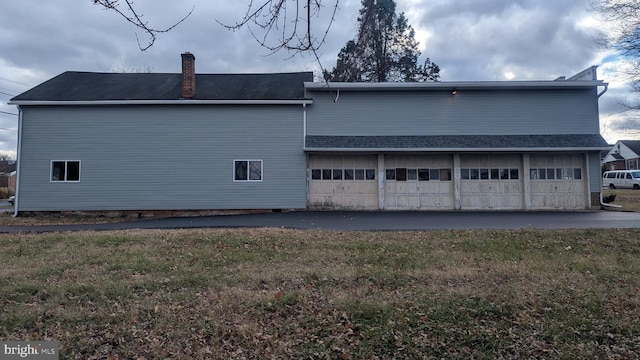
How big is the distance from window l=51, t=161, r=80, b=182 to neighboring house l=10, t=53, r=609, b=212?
1.7 inches

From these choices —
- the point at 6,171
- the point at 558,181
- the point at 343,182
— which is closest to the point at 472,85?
the point at 558,181

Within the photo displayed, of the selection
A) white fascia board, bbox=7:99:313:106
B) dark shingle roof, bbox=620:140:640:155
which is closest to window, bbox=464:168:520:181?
white fascia board, bbox=7:99:313:106

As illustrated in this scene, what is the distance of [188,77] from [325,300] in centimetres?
1561

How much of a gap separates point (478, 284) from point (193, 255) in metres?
5.17

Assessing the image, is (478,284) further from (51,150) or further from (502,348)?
(51,150)

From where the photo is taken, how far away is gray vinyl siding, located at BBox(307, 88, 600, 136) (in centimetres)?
1844

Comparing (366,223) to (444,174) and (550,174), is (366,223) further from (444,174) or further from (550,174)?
(550,174)

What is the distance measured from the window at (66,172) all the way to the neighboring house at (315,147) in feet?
0.14

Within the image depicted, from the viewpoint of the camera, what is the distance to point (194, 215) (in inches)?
688

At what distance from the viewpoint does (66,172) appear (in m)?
17.7

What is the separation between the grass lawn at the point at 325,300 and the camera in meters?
4.08

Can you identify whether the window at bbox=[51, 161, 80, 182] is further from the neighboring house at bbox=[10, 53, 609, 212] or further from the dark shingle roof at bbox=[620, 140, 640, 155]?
the dark shingle roof at bbox=[620, 140, 640, 155]

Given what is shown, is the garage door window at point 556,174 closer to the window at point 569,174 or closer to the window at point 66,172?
the window at point 569,174

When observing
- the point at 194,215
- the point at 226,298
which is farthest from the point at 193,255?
the point at 194,215
